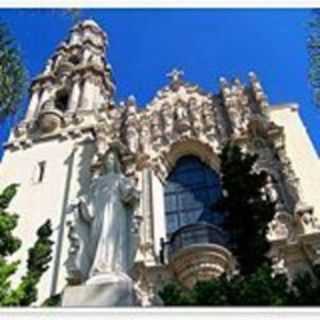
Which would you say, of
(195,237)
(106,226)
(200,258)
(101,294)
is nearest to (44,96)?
(195,237)

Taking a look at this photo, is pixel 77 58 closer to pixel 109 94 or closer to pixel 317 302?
pixel 109 94

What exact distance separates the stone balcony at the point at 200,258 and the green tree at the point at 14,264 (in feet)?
11.6

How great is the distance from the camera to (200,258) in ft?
47.4

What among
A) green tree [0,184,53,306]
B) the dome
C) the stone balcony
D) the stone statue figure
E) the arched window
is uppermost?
the dome

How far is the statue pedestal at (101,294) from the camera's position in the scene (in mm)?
6484

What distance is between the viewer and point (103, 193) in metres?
7.76

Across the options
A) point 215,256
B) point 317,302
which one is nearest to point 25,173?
point 215,256

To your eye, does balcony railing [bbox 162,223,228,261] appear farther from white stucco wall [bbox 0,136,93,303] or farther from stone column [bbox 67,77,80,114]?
stone column [bbox 67,77,80,114]

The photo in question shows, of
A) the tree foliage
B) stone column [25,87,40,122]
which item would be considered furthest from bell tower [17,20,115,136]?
the tree foliage

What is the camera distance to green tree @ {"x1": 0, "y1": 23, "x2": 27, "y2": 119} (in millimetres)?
12664

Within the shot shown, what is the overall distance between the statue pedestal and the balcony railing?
819cm

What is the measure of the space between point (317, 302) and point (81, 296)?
10.9ft

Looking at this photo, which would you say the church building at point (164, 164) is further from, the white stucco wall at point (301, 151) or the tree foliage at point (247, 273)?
the tree foliage at point (247, 273)

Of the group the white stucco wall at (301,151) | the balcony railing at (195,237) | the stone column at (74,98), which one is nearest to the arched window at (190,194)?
the balcony railing at (195,237)
